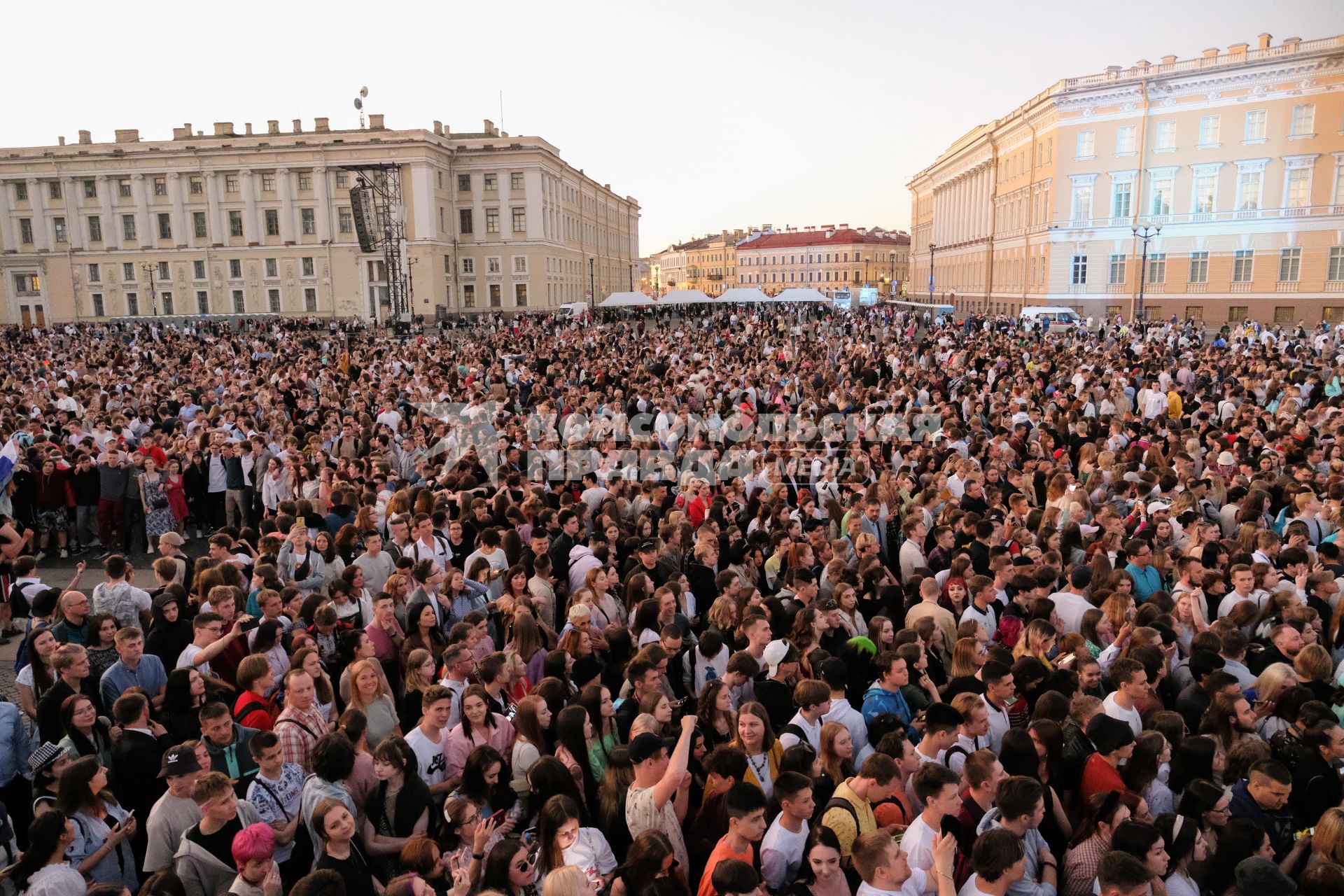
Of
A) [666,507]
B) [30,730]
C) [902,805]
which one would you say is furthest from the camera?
[666,507]

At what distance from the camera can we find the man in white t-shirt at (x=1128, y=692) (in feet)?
14.3

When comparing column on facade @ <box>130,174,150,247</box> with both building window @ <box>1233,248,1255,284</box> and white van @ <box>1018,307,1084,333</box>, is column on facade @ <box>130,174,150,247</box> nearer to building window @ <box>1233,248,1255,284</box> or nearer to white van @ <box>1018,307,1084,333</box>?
white van @ <box>1018,307,1084,333</box>

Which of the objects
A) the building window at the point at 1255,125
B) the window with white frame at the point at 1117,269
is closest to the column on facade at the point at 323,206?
the window with white frame at the point at 1117,269

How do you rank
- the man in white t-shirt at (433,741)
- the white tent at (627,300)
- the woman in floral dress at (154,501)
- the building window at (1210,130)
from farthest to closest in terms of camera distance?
the building window at (1210,130)
the white tent at (627,300)
the woman in floral dress at (154,501)
the man in white t-shirt at (433,741)

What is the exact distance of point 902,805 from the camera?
3.68 metres

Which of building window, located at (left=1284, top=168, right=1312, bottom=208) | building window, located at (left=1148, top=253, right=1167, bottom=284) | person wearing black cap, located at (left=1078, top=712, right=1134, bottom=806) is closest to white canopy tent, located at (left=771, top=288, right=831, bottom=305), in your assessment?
building window, located at (left=1148, top=253, right=1167, bottom=284)

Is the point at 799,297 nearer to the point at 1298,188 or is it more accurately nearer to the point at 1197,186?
the point at 1197,186

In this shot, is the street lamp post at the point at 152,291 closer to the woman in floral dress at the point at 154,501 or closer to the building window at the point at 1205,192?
the woman in floral dress at the point at 154,501

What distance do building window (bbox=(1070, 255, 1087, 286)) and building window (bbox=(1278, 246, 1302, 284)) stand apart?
9194 millimetres

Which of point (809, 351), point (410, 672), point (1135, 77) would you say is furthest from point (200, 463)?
point (1135, 77)

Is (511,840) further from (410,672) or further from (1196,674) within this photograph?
(1196,674)

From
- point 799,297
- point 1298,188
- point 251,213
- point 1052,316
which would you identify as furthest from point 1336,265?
point 251,213

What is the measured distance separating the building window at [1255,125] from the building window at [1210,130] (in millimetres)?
1221

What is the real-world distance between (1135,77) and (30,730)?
54.1 metres
